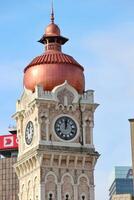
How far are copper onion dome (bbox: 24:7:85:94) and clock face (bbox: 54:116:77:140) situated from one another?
147 inches

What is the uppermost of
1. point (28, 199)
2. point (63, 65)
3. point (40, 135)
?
point (63, 65)

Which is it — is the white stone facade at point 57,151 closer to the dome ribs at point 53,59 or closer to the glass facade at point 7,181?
the dome ribs at point 53,59

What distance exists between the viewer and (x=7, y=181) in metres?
159

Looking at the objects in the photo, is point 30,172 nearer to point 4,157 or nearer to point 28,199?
point 28,199

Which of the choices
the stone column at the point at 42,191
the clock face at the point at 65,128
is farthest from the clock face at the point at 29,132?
the stone column at the point at 42,191

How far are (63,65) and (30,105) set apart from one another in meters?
5.67

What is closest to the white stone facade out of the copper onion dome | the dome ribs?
the copper onion dome

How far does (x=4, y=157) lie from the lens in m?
158

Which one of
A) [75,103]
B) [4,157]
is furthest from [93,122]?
[4,157]

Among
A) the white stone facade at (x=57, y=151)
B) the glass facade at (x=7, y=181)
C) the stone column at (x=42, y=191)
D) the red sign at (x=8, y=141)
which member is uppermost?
the red sign at (x=8, y=141)

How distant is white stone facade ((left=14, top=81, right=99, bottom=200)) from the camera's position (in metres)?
84.1

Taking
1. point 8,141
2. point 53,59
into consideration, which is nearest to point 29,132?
point 53,59

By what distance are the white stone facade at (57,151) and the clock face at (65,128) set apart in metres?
0.41

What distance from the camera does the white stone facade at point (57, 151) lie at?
84.1 m
